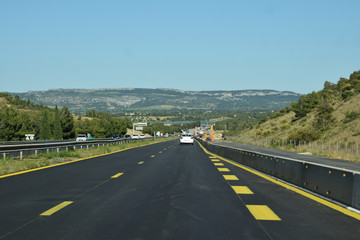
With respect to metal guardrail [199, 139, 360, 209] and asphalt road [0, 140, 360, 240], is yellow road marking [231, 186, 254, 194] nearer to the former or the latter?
asphalt road [0, 140, 360, 240]

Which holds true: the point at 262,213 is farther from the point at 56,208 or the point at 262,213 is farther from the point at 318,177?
the point at 56,208

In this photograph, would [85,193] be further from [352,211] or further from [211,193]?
[352,211]

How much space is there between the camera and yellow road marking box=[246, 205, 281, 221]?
8.02 metres

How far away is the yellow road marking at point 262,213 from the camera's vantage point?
316 inches

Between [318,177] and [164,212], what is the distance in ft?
16.2

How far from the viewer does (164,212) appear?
849 centimetres

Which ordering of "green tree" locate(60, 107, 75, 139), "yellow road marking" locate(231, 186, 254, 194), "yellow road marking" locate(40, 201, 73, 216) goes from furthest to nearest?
"green tree" locate(60, 107, 75, 139) → "yellow road marking" locate(231, 186, 254, 194) → "yellow road marking" locate(40, 201, 73, 216)

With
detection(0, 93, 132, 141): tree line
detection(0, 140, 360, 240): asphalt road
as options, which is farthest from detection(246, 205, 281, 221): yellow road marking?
detection(0, 93, 132, 141): tree line

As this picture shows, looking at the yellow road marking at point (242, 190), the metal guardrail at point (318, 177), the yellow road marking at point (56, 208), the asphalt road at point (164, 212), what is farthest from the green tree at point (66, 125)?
the yellow road marking at point (56, 208)

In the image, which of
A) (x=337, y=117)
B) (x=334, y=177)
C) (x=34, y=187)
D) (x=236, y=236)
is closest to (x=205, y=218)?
(x=236, y=236)

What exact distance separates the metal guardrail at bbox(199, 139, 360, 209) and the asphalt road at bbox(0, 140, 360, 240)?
0.61 metres

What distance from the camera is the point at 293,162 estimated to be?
14.0 metres

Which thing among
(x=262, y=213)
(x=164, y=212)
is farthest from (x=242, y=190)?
(x=164, y=212)

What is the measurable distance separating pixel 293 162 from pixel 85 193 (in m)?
6.55
